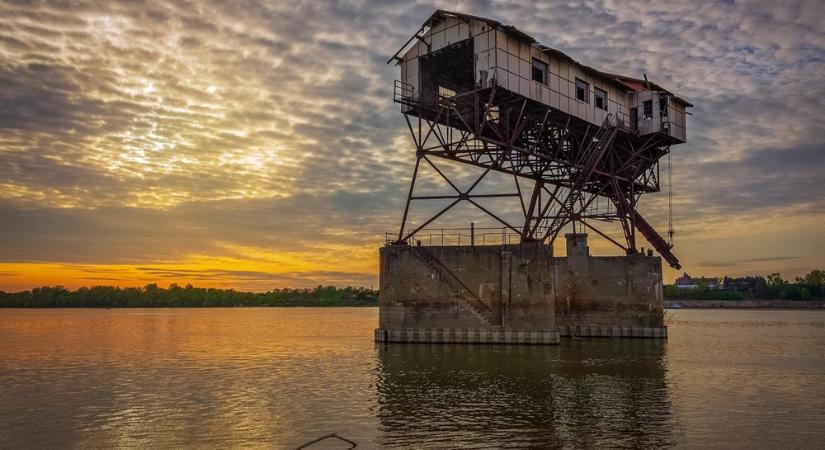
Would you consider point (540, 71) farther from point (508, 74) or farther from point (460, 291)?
point (460, 291)

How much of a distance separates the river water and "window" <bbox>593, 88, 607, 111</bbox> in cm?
1537

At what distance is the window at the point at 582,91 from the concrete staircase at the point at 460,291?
13725 mm

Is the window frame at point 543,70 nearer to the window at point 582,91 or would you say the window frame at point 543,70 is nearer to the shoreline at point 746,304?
the window at point 582,91

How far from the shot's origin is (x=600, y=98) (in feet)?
141

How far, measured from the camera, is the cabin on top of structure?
35.2 meters

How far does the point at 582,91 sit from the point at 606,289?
12610 millimetres

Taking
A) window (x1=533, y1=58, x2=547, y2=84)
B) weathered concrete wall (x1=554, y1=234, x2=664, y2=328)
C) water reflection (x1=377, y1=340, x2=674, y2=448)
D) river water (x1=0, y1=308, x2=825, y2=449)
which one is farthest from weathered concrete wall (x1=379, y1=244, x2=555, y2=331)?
window (x1=533, y1=58, x2=547, y2=84)

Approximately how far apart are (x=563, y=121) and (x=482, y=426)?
2727 cm

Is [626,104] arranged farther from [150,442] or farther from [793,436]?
[150,442]

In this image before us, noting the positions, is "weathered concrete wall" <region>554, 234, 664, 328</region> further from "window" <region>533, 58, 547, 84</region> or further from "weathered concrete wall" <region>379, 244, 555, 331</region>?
"window" <region>533, 58, 547, 84</region>

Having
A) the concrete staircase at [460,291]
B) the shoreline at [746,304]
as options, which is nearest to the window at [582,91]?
the concrete staircase at [460,291]

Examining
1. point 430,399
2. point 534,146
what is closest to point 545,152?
point 534,146

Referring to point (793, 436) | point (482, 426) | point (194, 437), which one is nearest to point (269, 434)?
point (194, 437)

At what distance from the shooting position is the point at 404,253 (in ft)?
122
